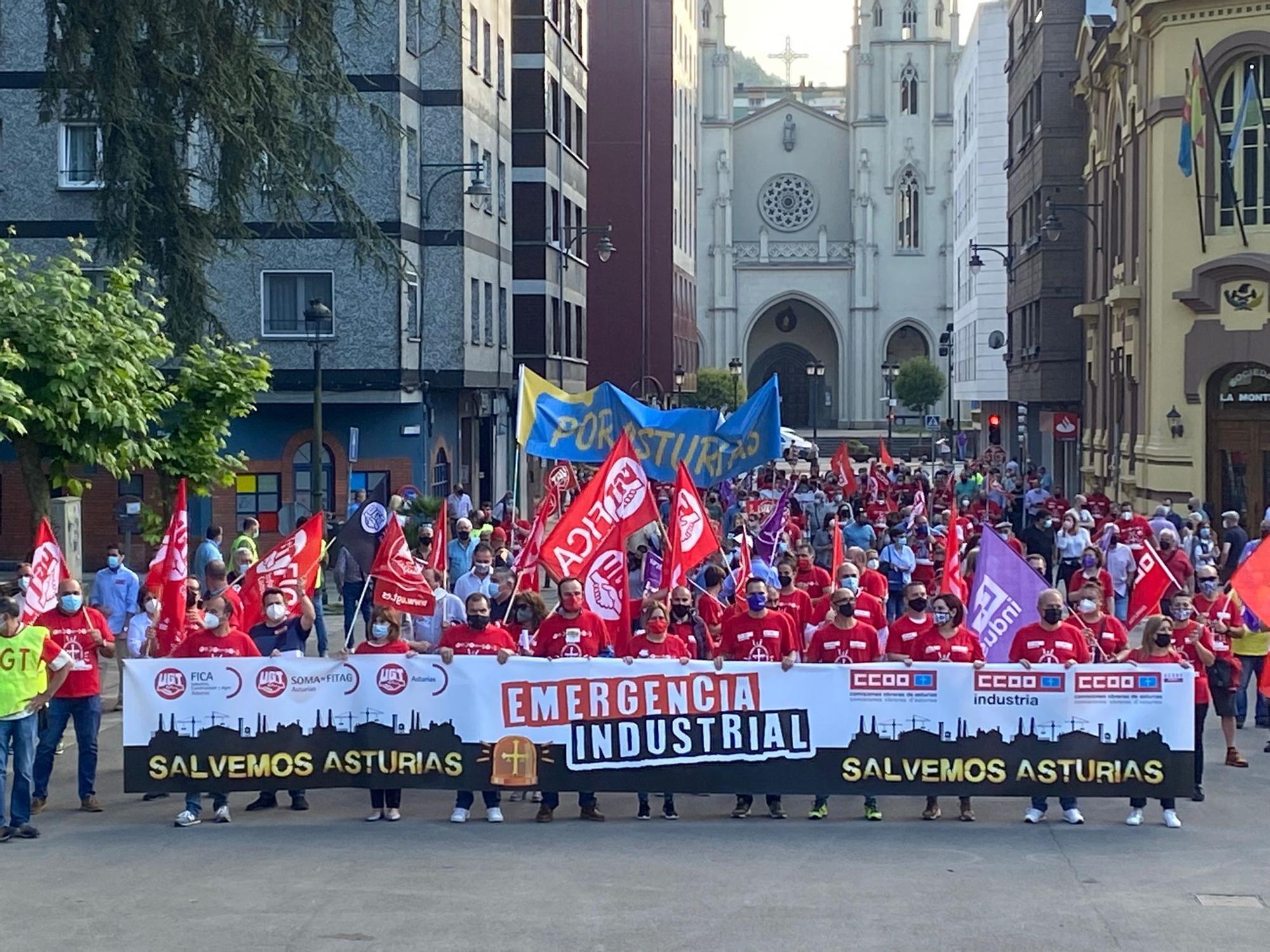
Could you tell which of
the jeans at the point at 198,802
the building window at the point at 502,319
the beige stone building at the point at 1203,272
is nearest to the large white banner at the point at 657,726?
the jeans at the point at 198,802

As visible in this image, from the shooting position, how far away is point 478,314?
1463 inches

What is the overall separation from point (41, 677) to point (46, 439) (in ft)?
21.5

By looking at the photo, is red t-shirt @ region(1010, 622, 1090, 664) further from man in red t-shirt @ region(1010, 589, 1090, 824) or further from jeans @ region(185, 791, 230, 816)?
jeans @ region(185, 791, 230, 816)

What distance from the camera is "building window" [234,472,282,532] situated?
109ft

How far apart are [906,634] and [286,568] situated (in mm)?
5432

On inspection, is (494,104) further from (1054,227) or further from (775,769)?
(775,769)

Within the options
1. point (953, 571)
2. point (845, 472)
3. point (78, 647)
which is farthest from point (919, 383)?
point (78, 647)

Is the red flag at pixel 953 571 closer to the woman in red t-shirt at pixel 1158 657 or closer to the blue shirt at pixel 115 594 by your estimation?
the woman in red t-shirt at pixel 1158 657

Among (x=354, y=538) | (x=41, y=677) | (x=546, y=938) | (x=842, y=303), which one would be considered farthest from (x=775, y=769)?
(x=842, y=303)

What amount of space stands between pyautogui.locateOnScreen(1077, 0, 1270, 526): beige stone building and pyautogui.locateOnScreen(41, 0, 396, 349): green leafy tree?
18.6 meters

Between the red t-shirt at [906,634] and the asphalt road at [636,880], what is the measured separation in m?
1.13

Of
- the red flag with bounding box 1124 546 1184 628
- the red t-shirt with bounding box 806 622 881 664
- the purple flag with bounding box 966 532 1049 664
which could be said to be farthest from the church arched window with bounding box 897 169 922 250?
the red t-shirt with bounding box 806 622 881 664

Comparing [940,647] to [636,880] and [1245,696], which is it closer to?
[636,880]

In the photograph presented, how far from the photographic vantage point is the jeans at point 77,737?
41.4ft
